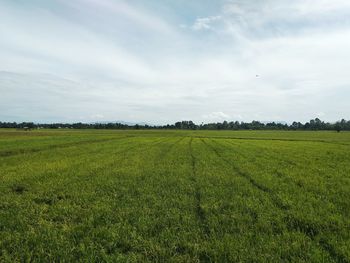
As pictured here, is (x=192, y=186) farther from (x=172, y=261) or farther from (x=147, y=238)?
(x=172, y=261)

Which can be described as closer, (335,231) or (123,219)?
(335,231)

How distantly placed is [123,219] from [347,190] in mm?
9109

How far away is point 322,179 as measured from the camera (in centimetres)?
1384

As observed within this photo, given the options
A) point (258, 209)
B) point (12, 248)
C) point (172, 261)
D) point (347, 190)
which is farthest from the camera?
point (347, 190)

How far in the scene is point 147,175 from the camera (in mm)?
14609

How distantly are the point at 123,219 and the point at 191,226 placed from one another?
1.98 meters

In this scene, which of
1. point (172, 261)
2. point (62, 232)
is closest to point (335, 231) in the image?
point (172, 261)

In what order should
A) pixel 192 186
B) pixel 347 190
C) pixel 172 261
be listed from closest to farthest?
pixel 172 261 → pixel 347 190 → pixel 192 186

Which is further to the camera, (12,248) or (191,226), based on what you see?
(191,226)

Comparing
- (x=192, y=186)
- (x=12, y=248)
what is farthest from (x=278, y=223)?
(x=12, y=248)

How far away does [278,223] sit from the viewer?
24.0 feet

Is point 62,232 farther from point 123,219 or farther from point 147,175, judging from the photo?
point 147,175

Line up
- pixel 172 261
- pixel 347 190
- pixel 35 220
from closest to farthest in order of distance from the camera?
pixel 172 261 → pixel 35 220 → pixel 347 190

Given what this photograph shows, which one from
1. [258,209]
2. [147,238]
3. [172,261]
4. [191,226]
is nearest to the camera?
[172,261]
